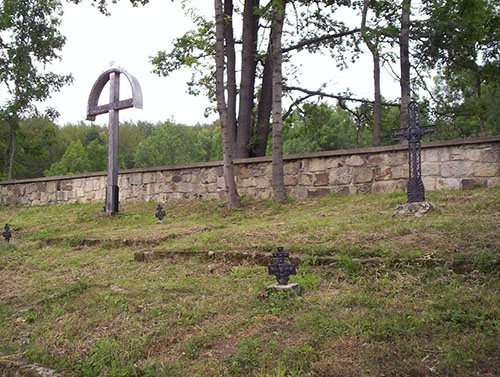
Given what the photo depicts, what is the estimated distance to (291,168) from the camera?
10109 millimetres

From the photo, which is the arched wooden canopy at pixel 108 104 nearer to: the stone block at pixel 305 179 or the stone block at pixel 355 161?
the stone block at pixel 305 179

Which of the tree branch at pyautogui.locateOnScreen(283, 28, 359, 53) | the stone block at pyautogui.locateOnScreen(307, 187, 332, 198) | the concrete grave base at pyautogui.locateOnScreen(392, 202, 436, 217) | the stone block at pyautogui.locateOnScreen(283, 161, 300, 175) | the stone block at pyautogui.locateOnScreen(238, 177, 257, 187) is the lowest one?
the concrete grave base at pyautogui.locateOnScreen(392, 202, 436, 217)

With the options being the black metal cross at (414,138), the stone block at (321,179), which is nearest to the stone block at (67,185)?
the stone block at (321,179)

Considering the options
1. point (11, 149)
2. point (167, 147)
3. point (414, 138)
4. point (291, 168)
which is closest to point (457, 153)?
point (414, 138)

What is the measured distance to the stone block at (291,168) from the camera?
10.0 metres

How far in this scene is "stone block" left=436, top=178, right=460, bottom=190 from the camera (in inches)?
329

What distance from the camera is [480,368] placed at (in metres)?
2.72

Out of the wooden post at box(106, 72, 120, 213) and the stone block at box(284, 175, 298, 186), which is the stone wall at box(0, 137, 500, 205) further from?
the wooden post at box(106, 72, 120, 213)

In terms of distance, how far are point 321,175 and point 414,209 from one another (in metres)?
3.30

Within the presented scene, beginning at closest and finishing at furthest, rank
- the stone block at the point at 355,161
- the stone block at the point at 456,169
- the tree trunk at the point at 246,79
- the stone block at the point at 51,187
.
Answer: the stone block at the point at 456,169, the stone block at the point at 355,161, the tree trunk at the point at 246,79, the stone block at the point at 51,187

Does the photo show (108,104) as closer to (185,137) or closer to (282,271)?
(282,271)

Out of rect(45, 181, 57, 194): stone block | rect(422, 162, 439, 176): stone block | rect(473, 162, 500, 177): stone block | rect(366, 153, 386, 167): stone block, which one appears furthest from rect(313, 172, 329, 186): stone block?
rect(45, 181, 57, 194): stone block

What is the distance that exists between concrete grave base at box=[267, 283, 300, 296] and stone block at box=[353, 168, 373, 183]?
5.41 meters

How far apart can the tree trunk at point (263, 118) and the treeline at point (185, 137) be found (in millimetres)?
2206
